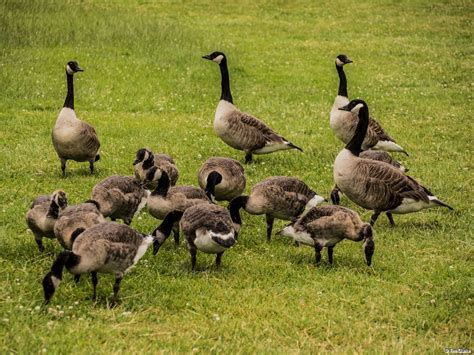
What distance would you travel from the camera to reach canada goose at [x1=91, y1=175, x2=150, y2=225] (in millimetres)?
11977

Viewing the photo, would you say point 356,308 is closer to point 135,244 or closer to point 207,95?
point 135,244

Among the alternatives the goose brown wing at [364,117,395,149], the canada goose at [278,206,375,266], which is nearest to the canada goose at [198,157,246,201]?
the canada goose at [278,206,375,266]

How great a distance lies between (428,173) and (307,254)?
5589 mm

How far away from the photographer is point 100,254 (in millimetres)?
9312

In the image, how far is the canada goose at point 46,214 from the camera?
10712mm

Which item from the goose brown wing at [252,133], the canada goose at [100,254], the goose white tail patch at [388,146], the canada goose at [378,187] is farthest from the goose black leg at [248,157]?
the canada goose at [100,254]

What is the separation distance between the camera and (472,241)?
12.5 metres

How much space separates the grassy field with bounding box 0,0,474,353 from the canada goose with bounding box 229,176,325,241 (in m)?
0.53

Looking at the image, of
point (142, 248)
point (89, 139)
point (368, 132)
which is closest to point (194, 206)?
point (142, 248)

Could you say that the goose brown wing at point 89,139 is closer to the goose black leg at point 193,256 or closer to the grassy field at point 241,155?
the grassy field at point 241,155

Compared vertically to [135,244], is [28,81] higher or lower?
lower

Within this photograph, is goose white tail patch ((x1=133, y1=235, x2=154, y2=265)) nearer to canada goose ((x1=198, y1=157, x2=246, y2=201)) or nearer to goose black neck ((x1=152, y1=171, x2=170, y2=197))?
goose black neck ((x1=152, y1=171, x2=170, y2=197))

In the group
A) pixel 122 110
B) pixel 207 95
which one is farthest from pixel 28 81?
pixel 207 95

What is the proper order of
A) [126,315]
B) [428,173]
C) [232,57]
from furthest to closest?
1. [232,57]
2. [428,173]
3. [126,315]
